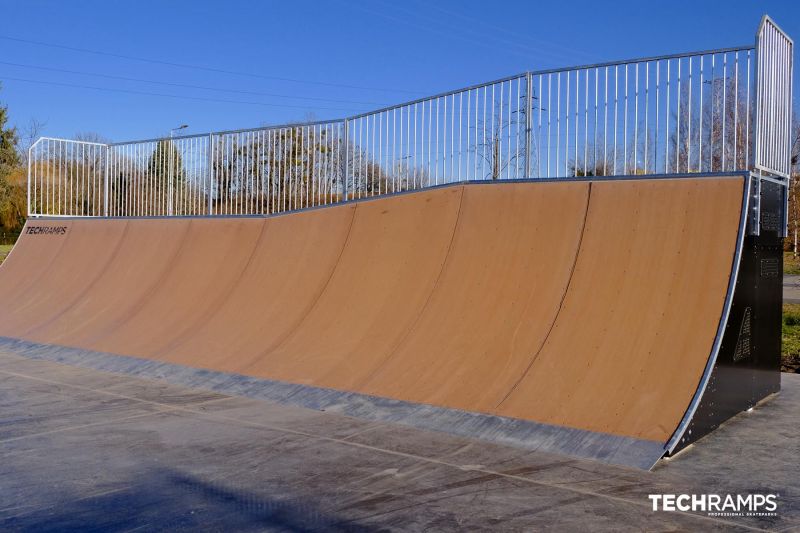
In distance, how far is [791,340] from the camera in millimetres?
10789

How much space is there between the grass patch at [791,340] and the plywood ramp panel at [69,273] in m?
9.54

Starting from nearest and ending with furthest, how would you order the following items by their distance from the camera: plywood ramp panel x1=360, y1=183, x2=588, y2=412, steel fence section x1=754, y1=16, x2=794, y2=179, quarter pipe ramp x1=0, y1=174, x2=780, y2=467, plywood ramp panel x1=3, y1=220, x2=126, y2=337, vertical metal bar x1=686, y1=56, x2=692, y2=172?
quarter pipe ramp x1=0, y1=174, x2=780, y2=467, plywood ramp panel x1=360, y1=183, x2=588, y2=412, steel fence section x1=754, y1=16, x2=794, y2=179, vertical metal bar x1=686, y1=56, x2=692, y2=172, plywood ramp panel x1=3, y1=220, x2=126, y2=337

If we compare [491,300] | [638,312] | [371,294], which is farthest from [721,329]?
[371,294]

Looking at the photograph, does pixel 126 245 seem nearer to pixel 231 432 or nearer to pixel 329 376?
pixel 329 376

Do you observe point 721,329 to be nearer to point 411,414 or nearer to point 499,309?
point 499,309

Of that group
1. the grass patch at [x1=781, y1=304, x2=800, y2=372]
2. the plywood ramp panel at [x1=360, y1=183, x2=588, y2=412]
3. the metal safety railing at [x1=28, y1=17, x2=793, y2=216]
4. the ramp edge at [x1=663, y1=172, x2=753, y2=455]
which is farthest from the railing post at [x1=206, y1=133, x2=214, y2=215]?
the grass patch at [x1=781, y1=304, x2=800, y2=372]

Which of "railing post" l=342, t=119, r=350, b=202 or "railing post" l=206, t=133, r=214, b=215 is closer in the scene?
"railing post" l=342, t=119, r=350, b=202

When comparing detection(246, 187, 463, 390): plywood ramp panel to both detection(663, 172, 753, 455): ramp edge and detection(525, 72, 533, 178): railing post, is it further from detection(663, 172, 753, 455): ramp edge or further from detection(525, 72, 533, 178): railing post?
detection(663, 172, 753, 455): ramp edge

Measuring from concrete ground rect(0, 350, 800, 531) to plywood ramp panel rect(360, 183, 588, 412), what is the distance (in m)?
0.65

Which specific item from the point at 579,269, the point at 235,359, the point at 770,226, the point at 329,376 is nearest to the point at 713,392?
the point at 579,269

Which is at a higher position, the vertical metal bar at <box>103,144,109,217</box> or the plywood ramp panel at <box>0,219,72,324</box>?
the vertical metal bar at <box>103,144,109,217</box>

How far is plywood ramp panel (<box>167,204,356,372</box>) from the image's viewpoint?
312 inches

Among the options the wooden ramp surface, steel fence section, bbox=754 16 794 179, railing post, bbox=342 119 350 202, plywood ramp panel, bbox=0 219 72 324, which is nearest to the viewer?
the wooden ramp surface

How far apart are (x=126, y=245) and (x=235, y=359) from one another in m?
4.82
